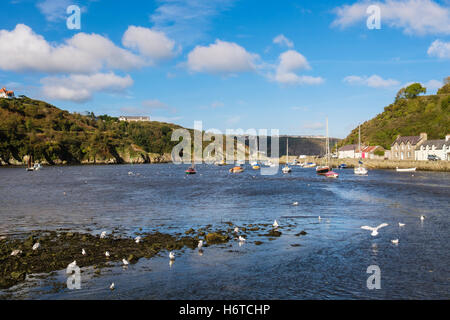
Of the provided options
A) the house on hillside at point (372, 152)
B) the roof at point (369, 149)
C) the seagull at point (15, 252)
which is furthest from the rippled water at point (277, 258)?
the roof at point (369, 149)

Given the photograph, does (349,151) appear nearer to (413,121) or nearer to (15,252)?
(413,121)

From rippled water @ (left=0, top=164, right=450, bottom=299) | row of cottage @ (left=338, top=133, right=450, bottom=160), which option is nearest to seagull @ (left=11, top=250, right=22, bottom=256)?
rippled water @ (left=0, top=164, right=450, bottom=299)

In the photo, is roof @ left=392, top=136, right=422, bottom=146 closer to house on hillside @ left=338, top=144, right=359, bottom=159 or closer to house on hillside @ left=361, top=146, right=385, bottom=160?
house on hillside @ left=361, top=146, right=385, bottom=160

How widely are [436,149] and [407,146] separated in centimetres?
1333

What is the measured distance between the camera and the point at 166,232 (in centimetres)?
2292

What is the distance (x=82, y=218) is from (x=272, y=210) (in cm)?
1736

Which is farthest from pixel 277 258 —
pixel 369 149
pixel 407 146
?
pixel 369 149

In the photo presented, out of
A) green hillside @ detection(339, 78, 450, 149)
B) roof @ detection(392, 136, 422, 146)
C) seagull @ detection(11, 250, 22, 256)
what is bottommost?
seagull @ detection(11, 250, 22, 256)

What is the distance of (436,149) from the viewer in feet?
366

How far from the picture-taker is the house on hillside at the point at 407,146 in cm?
11956

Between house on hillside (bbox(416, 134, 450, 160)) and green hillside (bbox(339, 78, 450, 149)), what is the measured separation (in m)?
28.2

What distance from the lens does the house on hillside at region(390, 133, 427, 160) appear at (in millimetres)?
119562

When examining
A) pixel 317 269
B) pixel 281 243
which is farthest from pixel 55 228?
pixel 317 269

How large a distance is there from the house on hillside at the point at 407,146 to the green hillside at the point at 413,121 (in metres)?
21.2
